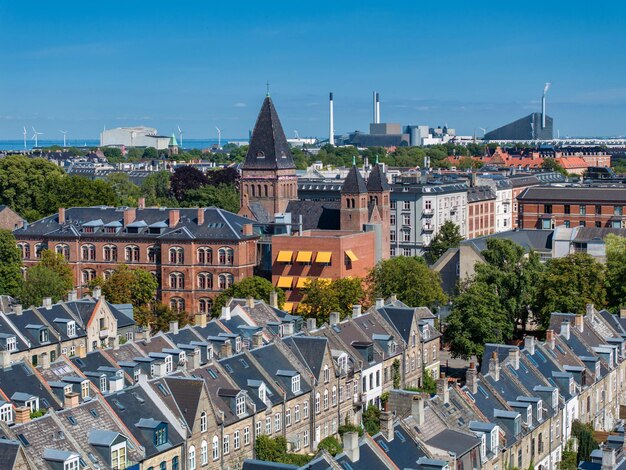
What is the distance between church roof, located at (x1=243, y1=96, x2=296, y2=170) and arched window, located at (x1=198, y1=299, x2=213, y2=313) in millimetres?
21840

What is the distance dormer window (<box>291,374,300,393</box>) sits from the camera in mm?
66688

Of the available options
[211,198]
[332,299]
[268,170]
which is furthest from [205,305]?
[211,198]

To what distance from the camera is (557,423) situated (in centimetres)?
6444

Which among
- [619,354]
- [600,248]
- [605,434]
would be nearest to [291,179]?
[600,248]

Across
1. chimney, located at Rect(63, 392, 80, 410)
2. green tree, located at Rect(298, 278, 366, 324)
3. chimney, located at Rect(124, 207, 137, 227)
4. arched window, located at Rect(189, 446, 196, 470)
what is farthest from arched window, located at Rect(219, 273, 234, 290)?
chimney, located at Rect(63, 392, 80, 410)

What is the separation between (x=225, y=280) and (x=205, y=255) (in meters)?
3.40

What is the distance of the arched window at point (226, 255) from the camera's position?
11344cm

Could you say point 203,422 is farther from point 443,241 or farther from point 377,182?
point 443,241

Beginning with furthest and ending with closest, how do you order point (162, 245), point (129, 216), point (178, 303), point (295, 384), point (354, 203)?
point (354, 203)
point (129, 216)
point (162, 245)
point (178, 303)
point (295, 384)

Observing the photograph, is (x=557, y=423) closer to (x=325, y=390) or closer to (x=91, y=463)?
(x=325, y=390)

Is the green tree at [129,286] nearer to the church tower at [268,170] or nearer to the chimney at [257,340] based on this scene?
the church tower at [268,170]

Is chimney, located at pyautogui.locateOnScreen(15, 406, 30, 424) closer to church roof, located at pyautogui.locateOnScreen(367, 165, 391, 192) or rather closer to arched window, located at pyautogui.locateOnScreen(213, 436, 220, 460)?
arched window, located at pyautogui.locateOnScreen(213, 436, 220, 460)

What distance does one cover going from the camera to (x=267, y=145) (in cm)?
12988

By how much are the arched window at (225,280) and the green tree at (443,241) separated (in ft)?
115
